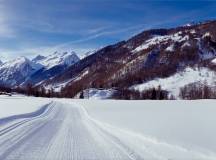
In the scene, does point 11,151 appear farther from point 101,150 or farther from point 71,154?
point 101,150

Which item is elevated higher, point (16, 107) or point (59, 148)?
point (16, 107)

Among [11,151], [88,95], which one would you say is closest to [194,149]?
[11,151]

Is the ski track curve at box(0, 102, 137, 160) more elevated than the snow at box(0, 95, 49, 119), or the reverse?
the snow at box(0, 95, 49, 119)

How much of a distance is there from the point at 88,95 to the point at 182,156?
186233mm

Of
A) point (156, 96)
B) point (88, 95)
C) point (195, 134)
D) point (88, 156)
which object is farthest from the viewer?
point (88, 95)

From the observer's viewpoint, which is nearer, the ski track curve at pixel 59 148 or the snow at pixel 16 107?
the ski track curve at pixel 59 148

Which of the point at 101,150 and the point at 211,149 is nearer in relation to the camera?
the point at 211,149

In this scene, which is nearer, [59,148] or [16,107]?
[59,148]

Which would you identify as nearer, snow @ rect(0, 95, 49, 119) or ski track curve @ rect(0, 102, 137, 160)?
ski track curve @ rect(0, 102, 137, 160)

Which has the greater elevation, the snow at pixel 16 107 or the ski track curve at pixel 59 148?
the snow at pixel 16 107

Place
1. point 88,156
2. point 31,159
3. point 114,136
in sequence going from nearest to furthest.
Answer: point 31,159 < point 88,156 < point 114,136

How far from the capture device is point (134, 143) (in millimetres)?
14125

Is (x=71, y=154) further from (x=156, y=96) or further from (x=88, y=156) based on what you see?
(x=156, y=96)

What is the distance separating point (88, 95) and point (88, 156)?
185518mm
